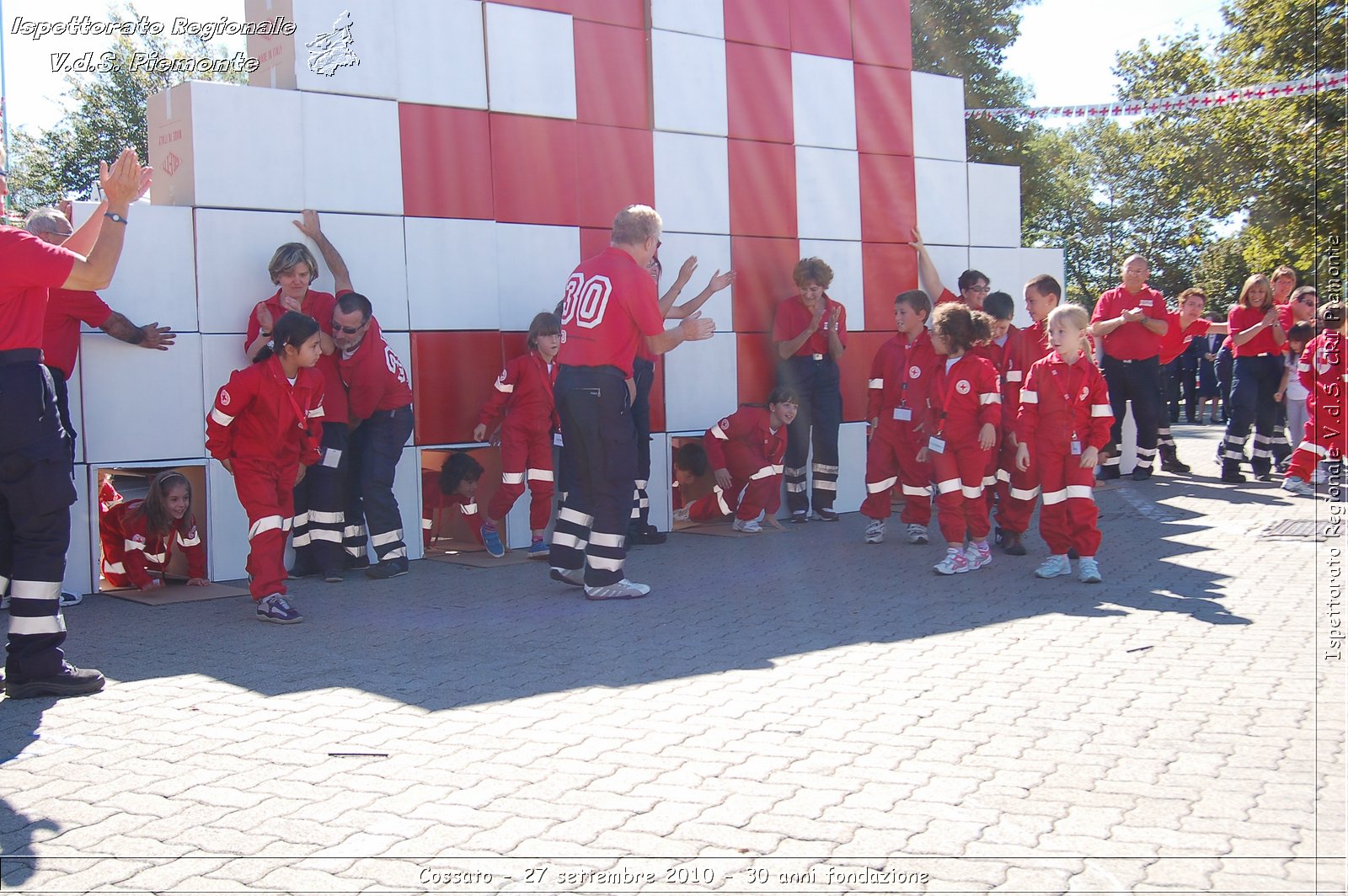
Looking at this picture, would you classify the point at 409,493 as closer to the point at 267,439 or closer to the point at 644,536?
the point at 644,536

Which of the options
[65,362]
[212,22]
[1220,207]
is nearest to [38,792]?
[65,362]

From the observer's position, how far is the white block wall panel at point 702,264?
32.1ft

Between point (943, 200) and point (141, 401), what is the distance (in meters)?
7.80

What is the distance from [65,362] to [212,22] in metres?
3.21

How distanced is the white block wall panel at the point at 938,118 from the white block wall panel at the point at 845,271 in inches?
56.3

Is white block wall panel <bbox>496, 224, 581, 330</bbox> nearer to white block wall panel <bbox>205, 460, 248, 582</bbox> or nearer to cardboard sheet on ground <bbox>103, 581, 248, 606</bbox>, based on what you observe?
white block wall panel <bbox>205, 460, 248, 582</bbox>

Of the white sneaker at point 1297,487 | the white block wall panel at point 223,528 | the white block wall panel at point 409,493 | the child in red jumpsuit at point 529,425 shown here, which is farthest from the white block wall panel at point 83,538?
the white sneaker at point 1297,487

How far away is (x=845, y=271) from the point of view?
35.8 ft

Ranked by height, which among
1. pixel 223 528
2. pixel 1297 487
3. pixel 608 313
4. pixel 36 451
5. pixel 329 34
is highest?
pixel 329 34

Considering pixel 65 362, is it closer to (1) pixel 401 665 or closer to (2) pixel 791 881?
(1) pixel 401 665

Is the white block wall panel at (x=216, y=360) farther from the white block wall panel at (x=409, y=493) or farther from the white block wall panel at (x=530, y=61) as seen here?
the white block wall panel at (x=530, y=61)

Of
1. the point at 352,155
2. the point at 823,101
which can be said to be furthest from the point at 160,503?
the point at 823,101

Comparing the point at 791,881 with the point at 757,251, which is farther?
the point at 757,251

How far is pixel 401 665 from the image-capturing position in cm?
526
